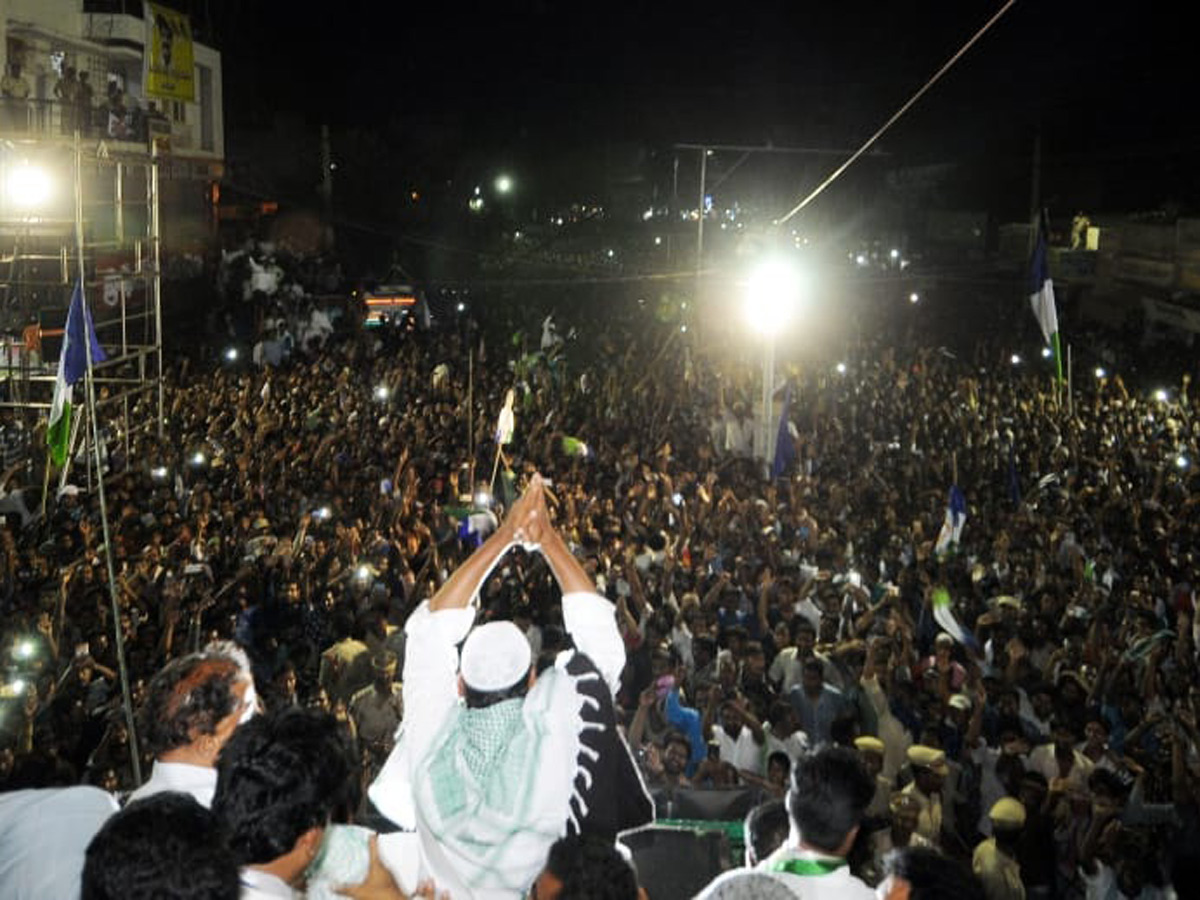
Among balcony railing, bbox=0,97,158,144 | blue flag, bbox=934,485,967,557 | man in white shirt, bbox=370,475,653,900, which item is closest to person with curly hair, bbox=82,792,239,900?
man in white shirt, bbox=370,475,653,900

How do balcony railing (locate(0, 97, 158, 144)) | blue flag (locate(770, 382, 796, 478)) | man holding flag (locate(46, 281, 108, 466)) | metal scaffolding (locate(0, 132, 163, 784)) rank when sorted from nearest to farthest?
man holding flag (locate(46, 281, 108, 466)) < metal scaffolding (locate(0, 132, 163, 784)) < blue flag (locate(770, 382, 796, 478)) < balcony railing (locate(0, 97, 158, 144))

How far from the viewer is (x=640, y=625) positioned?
733cm

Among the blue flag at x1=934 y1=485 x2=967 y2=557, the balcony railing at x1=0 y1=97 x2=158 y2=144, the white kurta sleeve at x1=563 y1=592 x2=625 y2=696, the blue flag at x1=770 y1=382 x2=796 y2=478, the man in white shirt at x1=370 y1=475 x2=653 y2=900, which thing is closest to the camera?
the man in white shirt at x1=370 y1=475 x2=653 y2=900

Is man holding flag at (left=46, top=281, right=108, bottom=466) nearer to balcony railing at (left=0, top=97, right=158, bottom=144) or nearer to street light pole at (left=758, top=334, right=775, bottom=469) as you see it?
street light pole at (left=758, top=334, right=775, bottom=469)

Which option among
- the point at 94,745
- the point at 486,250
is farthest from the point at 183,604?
the point at 486,250

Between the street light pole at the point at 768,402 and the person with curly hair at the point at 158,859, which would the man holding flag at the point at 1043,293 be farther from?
the person with curly hair at the point at 158,859

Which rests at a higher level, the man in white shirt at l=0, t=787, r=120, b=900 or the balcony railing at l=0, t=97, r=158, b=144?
the balcony railing at l=0, t=97, r=158, b=144

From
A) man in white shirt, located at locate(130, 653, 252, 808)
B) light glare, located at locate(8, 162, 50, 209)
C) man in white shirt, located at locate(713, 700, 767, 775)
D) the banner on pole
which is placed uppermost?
the banner on pole

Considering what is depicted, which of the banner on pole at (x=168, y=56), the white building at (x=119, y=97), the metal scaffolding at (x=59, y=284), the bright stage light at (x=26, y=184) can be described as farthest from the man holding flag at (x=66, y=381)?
the banner on pole at (x=168, y=56)

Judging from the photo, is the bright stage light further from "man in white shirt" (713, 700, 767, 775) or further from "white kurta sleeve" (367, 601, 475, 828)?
"white kurta sleeve" (367, 601, 475, 828)

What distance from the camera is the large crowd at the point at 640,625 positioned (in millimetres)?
2619

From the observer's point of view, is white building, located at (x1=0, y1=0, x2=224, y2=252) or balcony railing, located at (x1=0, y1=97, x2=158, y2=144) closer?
balcony railing, located at (x1=0, y1=97, x2=158, y2=144)

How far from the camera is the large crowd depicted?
2619 mm

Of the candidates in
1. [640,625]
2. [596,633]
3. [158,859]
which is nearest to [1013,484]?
[640,625]
